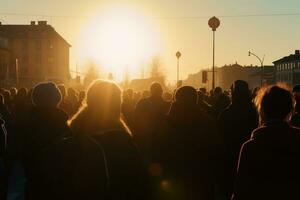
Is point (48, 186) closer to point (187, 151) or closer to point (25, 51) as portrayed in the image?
point (187, 151)

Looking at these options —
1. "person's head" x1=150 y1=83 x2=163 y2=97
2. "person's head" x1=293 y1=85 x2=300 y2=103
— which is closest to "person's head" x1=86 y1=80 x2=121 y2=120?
"person's head" x1=293 y1=85 x2=300 y2=103

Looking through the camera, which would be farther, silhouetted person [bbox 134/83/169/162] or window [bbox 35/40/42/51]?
window [bbox 35/40/42/51]

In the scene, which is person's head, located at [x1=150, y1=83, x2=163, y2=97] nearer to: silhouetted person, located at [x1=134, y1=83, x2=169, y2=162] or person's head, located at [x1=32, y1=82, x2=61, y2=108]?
silhouetted person, located at [x1=134, y1=83, x2=169, y2=162]

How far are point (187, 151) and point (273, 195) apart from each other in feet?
7.53

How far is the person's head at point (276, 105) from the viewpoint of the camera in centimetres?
488

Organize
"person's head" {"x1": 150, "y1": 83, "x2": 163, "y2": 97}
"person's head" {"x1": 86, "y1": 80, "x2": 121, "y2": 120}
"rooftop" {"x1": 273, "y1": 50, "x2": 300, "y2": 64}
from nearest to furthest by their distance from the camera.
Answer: "person's head" {"x1": 86, "y1": 80, "x2": 121, "y2": 120} → "person's head" {"x1": 150, "y1": 83, "x2": 163, "y2": 97} → "rooftop" {"x1": 273, "y1": 50, "x2": 300, "y2": 64}

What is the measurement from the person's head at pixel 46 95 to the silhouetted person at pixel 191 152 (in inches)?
54.8

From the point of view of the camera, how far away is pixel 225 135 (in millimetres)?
9273

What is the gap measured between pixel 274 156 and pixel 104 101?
1361 millimetres

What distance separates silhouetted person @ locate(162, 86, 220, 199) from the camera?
705 cm

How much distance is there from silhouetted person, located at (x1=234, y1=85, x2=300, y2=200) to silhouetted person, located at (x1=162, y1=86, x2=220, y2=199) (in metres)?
2.15

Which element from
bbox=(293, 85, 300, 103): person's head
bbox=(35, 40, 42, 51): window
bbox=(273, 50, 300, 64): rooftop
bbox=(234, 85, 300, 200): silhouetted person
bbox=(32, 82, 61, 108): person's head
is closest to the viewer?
bbox=(234, 85, 300, 200): silhouetted person

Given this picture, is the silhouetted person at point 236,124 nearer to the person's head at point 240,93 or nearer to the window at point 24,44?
the person's head at point 240,93

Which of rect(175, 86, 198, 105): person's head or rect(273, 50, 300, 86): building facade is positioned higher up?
rect(273, 50, 300, 86): building facade
